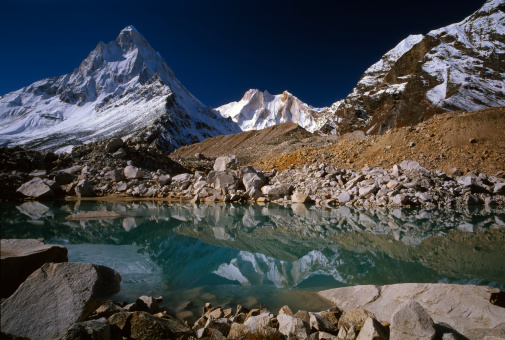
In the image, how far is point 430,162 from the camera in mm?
16984

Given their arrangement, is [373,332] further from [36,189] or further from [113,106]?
[113,106]

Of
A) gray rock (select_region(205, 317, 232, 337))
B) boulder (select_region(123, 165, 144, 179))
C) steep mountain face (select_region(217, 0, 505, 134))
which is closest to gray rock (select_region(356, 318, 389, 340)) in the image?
gray rock (select_region(205, 317, 232, 337))

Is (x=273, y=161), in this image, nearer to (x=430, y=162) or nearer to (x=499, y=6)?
(x=430, y=162)

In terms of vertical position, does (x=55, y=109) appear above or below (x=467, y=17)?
above

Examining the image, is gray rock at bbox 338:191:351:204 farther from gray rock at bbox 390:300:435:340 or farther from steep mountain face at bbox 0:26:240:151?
steep mountain face at bbox 0:26:240:151

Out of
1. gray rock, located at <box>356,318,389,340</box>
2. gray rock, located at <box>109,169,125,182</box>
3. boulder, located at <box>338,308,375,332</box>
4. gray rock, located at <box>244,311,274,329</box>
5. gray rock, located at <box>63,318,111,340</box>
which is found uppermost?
gray rock, located at <box>109,169,125,182</box>

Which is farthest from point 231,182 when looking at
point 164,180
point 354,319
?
point 354,319

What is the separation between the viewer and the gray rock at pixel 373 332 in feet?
7.54

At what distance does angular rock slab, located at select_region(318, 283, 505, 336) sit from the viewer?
279cm

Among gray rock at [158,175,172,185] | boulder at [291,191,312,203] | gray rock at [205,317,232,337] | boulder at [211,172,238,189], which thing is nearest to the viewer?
gray rock at [205,317,232,337]

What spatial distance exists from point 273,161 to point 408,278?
2126cm

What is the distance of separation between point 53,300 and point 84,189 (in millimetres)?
15690

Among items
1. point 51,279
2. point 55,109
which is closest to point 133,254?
point 51,279

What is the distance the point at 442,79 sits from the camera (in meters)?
67.3
